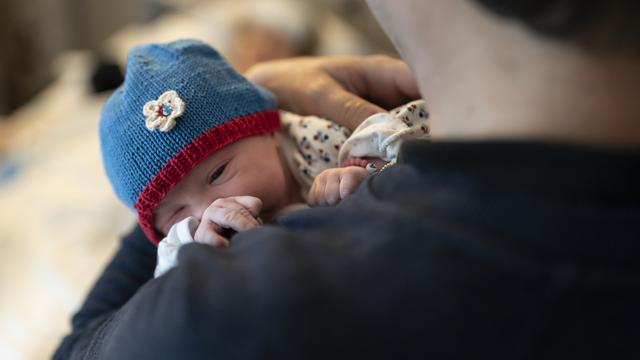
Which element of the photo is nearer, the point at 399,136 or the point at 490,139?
the point at 490,139

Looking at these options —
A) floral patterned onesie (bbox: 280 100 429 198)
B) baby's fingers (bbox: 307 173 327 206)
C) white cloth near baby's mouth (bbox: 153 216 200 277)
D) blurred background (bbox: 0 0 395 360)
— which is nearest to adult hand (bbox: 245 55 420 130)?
floral patterned onesie (bbox: 280 100 429 198)

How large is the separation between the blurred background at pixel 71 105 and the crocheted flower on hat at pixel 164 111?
765 mm

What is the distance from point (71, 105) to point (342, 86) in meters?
1.63

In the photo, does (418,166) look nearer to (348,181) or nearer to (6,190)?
(348,181)

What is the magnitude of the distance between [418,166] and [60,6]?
10.6 ft

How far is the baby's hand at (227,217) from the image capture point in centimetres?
71

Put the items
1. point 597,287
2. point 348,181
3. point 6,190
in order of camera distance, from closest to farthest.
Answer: point 597,287 → point 348,181 → point 6,190

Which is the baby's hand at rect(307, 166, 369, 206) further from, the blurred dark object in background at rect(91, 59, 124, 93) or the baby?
the blurred dark object in background at rect(91, 59, 124, 93)

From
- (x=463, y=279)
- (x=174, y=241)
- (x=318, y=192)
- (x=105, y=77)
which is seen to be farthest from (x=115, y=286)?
(x=105, y=77)

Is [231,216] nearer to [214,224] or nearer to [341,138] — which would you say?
[214,224]

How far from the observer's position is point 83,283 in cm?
148

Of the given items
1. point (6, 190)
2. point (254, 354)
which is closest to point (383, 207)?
point (254, 354)

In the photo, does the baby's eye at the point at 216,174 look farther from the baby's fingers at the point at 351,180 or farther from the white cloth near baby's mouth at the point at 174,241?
the baby's fingers at the point at 351,180

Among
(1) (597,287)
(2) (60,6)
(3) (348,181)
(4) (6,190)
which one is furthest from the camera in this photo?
(2) (60,6)
